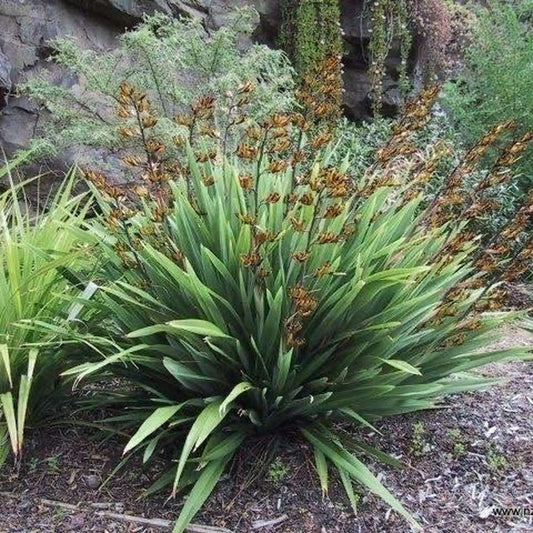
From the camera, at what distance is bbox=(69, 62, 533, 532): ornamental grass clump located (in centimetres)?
202

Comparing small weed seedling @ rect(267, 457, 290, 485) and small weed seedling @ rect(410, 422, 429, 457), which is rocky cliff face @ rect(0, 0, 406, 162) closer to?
small weed seedling @ rect(267, 457, 290, 485)

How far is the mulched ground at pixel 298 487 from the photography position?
6.63 feet

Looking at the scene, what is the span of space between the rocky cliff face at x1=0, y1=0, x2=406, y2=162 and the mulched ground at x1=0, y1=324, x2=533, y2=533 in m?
3.79

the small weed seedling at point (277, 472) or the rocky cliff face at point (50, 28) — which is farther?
the rocky cliff face at point (50, 28)

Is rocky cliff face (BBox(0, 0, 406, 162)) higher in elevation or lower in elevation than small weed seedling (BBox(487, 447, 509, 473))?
higher

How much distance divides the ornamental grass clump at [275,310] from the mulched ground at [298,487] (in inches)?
4.0

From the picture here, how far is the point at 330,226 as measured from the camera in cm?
229

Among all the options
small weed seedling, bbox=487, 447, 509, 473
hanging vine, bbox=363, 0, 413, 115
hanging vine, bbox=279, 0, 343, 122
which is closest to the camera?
small weed seedling, bbox=487, 447, 509, 473

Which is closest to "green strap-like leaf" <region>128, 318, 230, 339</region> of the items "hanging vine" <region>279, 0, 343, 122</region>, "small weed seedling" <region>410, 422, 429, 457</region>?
"small weed seedling" <region>410, 422, 429, 457</region>

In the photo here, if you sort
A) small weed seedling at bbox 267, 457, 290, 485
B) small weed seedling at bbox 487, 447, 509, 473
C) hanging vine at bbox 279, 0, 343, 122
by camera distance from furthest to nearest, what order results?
hanging vine at bbox 279, 0, 343, 122
small weed seedling at bbox 487, 447, 509, 473
small weed seedling at bbox 267, 457, 290, 485

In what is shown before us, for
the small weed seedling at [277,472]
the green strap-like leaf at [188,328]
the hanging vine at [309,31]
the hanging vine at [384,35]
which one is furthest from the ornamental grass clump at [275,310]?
the hanging vine at [384,35]

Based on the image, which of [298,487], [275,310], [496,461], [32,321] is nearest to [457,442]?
[496,461]

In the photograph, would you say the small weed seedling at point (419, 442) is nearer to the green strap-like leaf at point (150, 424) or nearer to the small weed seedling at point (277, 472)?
the small weed seedling at point (277, 472)

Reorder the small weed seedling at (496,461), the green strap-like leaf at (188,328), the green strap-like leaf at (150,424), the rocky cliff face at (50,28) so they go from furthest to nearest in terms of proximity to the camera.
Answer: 1. the rocky cliff face at (50,28)
2. the small weed seedling at (496,461)
3. the green strap-like leaf at (188,328)
4. the green strap-like leaf at (150,424)
